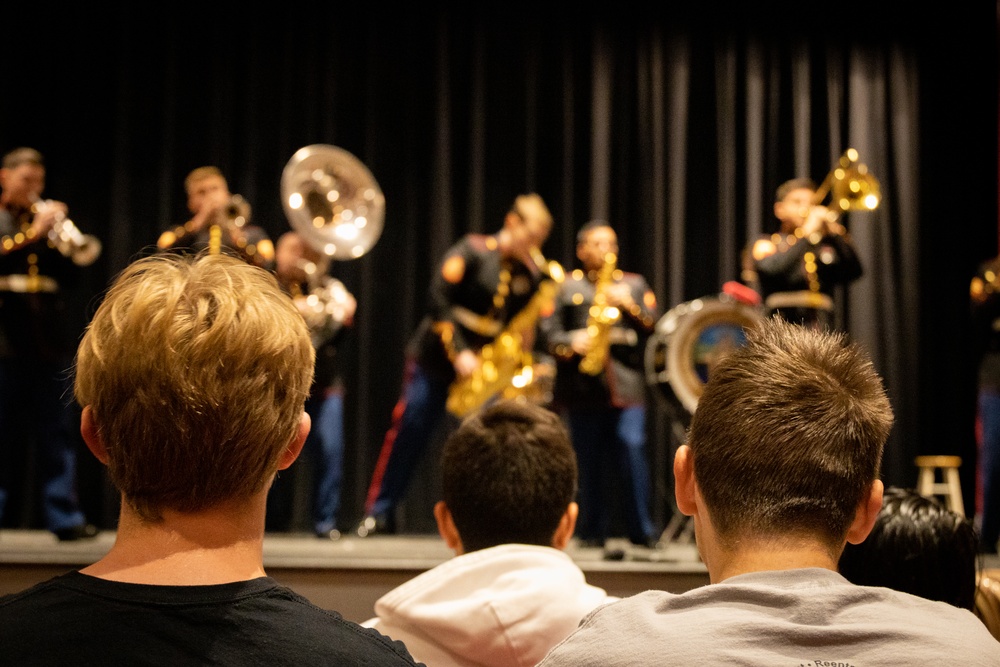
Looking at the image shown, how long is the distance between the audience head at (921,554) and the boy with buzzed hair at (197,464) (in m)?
0.91

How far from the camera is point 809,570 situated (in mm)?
1051

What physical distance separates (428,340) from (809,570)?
4460 millimetres

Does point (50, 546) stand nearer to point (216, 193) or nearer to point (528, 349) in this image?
point (216, 193)

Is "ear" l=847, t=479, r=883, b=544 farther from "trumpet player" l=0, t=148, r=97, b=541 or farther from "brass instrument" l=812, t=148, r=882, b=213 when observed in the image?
"brass instrument" l=812, t=148, r=882, b=213

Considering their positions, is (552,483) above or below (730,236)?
below

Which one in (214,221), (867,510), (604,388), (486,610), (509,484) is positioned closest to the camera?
(867,510)

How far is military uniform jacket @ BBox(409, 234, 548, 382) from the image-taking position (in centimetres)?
541

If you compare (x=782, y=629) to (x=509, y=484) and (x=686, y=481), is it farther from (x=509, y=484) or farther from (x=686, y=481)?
(x=509, y=484)

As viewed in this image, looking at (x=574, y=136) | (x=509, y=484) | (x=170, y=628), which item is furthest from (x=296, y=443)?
(x=574, y=136)

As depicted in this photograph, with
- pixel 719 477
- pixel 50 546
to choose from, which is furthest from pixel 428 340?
pixel 719 477

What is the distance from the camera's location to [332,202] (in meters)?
5.50

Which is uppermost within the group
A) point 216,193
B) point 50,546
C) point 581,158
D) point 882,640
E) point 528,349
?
point 581,158

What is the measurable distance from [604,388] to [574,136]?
2.73 m

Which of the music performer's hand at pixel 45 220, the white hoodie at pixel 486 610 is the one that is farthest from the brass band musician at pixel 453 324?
the white hoodie at pixel 486 610
